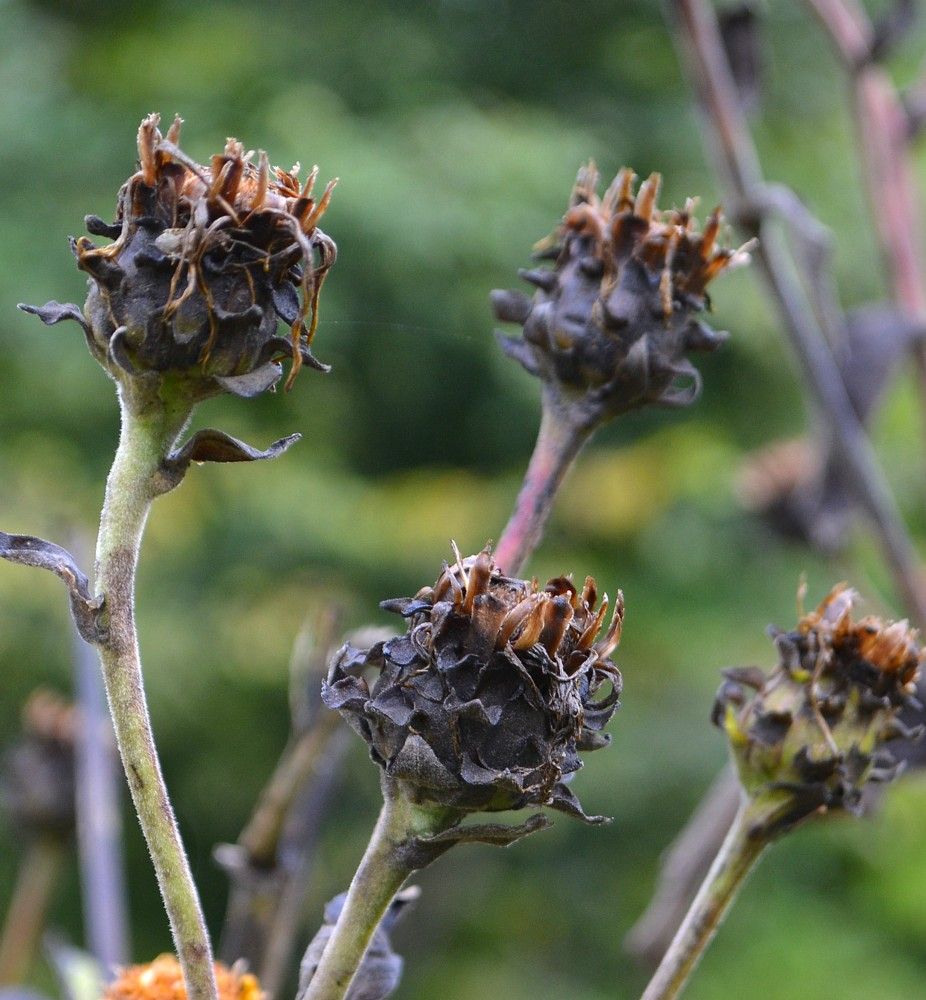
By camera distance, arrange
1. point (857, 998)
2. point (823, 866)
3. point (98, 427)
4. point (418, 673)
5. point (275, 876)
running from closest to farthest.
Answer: point (418, 673) → point (275, 876) → point (857, 998) → point (98, 427) → point (823, 866)

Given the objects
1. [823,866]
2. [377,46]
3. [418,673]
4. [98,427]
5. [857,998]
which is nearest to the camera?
[418,673]

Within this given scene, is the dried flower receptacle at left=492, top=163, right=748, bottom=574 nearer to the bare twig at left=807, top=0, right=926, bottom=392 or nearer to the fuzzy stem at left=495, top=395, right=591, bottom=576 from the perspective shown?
the fuzzy stem at left=495, top=395, right=591, bottom=576

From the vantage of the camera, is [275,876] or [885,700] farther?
[275,876]

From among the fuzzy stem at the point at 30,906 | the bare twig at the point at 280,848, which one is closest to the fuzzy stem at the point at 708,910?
the bare twig at the point at 280,848

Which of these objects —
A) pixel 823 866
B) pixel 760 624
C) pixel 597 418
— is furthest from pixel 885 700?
pixel 823 866

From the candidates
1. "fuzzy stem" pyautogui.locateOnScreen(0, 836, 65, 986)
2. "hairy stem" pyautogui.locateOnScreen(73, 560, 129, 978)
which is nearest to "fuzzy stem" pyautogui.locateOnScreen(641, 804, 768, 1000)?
"hairy stem" pyautogui.locateOnScreen(73, 560, 129, 978)

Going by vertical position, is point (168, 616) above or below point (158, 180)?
above

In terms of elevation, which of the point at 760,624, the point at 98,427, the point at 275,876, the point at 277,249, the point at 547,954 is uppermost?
the point at 98,427

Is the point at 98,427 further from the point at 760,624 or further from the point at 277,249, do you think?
the point at 277,249
